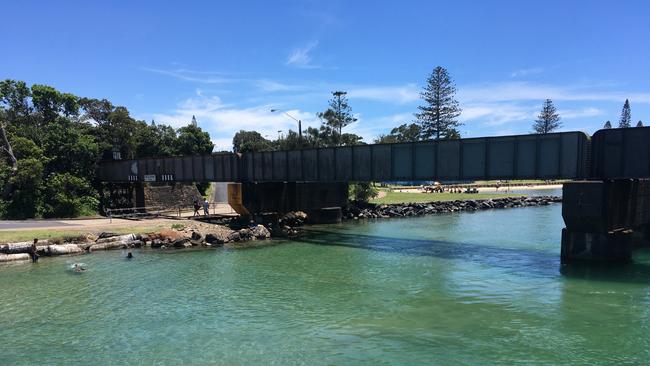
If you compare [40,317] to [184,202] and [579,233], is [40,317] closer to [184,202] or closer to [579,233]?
[579,233]

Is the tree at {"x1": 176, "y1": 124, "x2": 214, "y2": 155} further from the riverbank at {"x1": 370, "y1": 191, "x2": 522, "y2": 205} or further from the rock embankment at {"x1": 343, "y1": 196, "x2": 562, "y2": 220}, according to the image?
the rock embankment at {"x1": 343, "y1": 196, "x2": 562, "y2": 220}

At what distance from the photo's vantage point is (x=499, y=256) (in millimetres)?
30469

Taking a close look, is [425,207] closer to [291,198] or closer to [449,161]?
[291,198]

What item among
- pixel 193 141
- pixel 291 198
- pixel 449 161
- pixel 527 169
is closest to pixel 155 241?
pixel 291 198

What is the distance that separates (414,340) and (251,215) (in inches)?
1266

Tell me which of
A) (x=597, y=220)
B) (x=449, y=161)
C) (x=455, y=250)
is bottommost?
(x=455, y=250)

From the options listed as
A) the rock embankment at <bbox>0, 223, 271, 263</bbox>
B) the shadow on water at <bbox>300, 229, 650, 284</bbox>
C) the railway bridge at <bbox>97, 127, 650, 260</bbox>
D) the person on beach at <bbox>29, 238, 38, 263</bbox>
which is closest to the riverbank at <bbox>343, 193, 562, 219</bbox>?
the railway bridge at <bbox>97, 127, 650, 260</bbox>

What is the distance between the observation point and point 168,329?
55.4ft

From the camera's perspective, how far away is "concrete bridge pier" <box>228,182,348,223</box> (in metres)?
46.3

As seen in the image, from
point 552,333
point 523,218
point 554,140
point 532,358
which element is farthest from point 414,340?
point 523,218

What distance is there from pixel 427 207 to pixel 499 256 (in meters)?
35.2

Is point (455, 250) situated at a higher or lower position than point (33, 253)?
lower

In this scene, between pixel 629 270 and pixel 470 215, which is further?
pixel 470 215

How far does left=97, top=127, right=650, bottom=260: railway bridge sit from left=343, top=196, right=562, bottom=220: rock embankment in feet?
44.6
